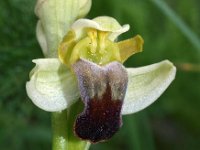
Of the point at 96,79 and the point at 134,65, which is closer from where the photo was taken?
the point at 96,79

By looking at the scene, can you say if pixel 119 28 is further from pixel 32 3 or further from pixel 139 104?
pixel 32 3

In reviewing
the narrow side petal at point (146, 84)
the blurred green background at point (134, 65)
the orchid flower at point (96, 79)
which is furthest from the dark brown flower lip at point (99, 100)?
the blurred green background at point (134, 65)

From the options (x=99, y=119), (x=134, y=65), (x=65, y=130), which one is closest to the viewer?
(x=99, y=119)

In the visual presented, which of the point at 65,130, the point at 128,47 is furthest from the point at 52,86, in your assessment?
the point at 128,47

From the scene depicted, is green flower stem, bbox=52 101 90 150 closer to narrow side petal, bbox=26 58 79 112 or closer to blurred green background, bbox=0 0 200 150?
narrow side petal, bbox=26 58 79 112

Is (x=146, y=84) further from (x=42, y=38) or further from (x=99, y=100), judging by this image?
(x=42, y=38)

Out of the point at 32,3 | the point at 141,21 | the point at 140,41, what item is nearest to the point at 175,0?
the point at 141,21
